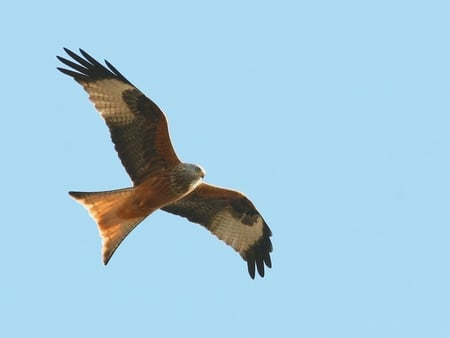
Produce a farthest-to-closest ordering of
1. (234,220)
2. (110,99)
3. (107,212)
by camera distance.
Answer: (234,220) → (110,99) → (107,212)

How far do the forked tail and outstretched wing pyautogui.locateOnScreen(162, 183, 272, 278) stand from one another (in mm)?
1273

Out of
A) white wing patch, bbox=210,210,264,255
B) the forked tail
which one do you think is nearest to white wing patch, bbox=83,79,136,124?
the forked tail

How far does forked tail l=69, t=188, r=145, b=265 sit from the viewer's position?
1348cm

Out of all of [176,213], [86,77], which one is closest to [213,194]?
[176,213]

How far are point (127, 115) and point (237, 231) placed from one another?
259 centimetres

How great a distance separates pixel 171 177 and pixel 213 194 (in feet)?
3.25

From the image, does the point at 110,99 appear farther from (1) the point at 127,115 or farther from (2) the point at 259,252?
(2) the point at 259,252

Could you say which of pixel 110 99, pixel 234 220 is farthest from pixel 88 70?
pixel 234 220

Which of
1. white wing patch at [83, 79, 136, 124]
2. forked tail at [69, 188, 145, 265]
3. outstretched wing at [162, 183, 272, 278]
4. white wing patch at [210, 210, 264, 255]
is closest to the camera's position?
forked tail at [69, 188, 145, 265]

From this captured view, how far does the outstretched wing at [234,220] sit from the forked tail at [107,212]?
1.27 m

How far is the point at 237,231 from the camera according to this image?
15.0m

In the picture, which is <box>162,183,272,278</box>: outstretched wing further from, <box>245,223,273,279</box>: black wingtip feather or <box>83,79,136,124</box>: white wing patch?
<box>83,79,136,124</box>: white wing patch

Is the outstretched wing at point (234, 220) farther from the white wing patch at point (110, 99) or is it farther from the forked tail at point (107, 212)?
the white wing patch at point (110, 99)

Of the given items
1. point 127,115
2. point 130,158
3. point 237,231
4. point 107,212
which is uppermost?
point 127,115
